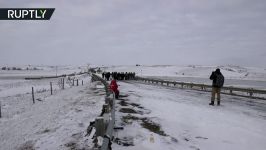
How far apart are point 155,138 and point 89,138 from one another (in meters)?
1.85

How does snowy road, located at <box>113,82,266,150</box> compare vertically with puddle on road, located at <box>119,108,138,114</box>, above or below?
below

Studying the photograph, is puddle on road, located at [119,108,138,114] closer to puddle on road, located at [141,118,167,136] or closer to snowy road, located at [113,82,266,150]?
snowy road, located at [113,82,266,150]

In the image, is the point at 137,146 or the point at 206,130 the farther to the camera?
the point at 206,130

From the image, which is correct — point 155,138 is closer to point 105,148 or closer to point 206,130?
point 206,130

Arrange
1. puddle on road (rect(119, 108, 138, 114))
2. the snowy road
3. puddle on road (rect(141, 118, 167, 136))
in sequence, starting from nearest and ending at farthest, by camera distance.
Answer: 1. the snowy road
2. puddle on road (rect(141, 118, 167, 136))
3. puddle on road (rect(119, 108, 138, 114))

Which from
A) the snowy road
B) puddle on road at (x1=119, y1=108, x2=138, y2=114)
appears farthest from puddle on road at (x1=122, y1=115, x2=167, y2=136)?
puddle on road at (x1=119, y1=108, x2=138, y2=114)

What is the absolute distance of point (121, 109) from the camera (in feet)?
41.5

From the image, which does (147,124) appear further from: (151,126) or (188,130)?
(188,130)

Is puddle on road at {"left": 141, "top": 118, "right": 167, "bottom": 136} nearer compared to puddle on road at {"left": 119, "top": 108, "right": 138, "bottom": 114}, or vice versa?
puddle on road at {"left": 141, "top": 118, "right": 167, "bottom": 136}

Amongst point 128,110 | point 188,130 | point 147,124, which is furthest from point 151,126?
point 128,110

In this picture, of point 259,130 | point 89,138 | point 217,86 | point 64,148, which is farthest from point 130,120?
point 217,86

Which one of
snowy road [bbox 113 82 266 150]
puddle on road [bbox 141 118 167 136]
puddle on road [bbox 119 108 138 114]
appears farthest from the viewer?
puddle on road [bbox 119 108 138 114]

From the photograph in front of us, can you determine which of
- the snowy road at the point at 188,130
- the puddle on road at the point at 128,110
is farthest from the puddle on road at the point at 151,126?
the puddle on road at the point at 128,110

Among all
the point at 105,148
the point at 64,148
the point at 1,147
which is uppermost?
the point at 105,148
